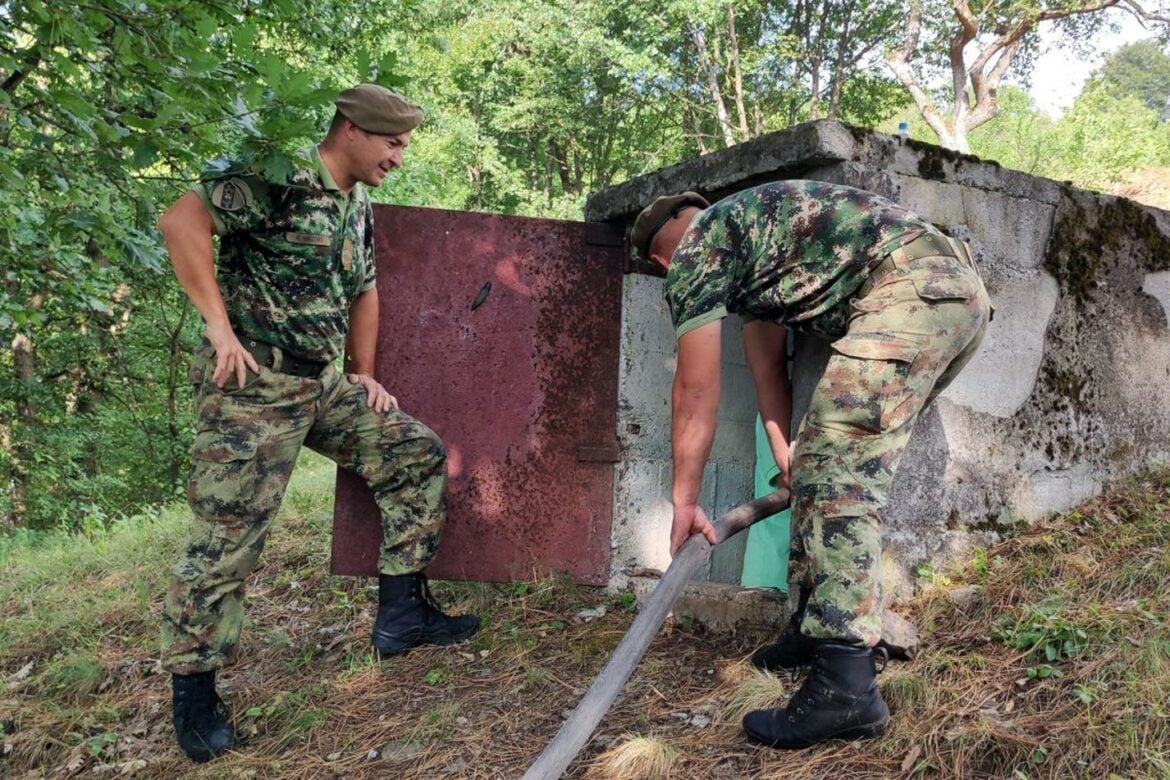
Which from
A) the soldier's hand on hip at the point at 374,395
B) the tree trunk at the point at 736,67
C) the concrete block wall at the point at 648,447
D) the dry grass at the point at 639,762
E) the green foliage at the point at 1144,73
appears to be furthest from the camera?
the green foliage at the point at 1144,73

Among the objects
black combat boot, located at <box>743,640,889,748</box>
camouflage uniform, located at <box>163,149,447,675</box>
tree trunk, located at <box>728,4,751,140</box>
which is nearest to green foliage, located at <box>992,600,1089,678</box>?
black combat boot, located at <box>743,640,889,748</box>

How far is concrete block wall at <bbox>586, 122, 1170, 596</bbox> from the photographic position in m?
2.78

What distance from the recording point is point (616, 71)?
685 inches

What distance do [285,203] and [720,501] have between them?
Result: 2.06m

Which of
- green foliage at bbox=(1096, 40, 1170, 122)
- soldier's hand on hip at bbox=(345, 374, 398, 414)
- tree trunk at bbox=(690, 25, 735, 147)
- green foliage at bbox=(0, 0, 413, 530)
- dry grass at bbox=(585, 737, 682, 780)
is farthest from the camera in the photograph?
green foliage at bbox=(1096, 40, 1170, 122)

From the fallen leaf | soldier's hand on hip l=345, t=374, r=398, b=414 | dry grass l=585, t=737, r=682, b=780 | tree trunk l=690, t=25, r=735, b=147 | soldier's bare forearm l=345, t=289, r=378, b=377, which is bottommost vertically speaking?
dry grass l=585, t=737, r=682, b=780

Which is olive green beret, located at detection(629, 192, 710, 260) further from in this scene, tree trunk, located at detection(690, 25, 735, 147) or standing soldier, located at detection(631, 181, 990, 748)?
tree trunk, located at detection(690, 25, 735, 147)

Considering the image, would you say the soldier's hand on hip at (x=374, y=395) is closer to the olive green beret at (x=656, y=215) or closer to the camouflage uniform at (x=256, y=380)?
the camouflage uniform at (x=256, y=380)

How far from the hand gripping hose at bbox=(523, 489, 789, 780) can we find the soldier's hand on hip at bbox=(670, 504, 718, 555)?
0.06 feet

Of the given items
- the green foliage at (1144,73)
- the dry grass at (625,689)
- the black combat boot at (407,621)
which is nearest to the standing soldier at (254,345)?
the dry grass at (625,689)

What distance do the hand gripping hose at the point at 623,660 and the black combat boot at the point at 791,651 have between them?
1.42 ft

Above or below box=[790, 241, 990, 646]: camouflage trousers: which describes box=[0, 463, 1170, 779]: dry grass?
below

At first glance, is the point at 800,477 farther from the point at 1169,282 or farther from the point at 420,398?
the point at 1169,282

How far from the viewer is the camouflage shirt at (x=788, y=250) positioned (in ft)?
7.09
